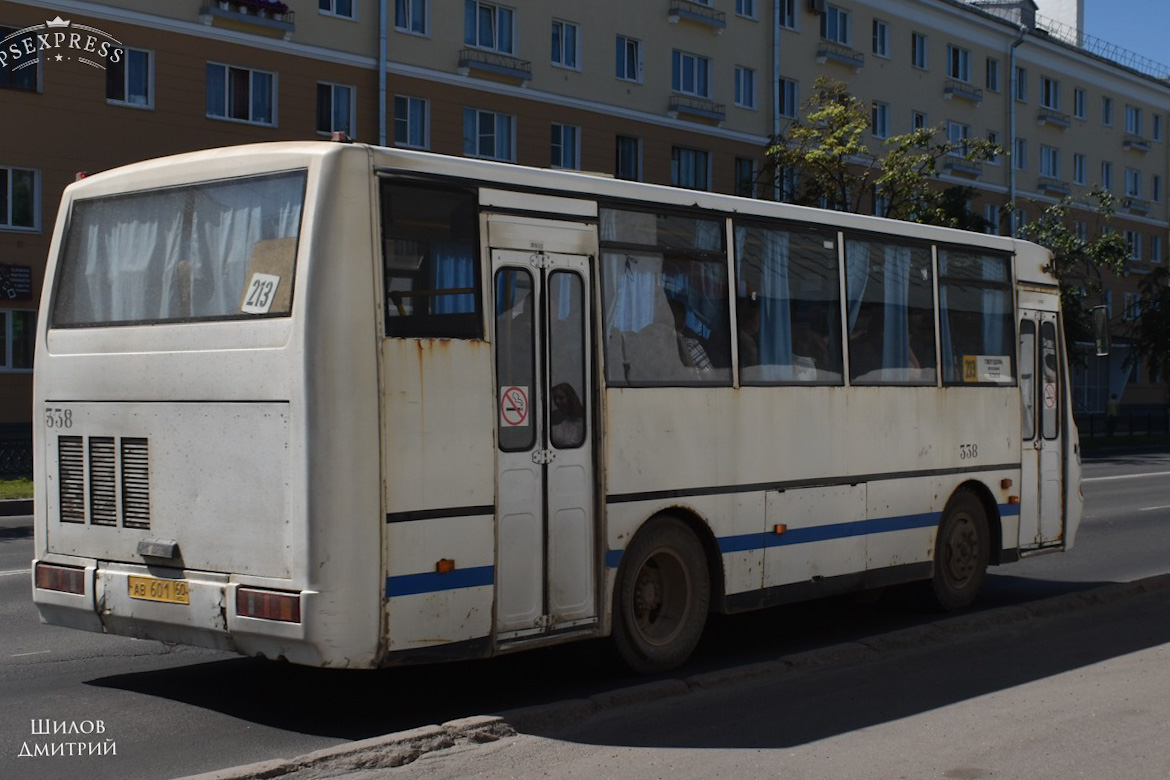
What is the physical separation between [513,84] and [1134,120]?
138 feet

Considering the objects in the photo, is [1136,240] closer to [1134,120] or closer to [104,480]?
[1134,120]

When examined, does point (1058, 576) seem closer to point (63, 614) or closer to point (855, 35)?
point (63, 614)

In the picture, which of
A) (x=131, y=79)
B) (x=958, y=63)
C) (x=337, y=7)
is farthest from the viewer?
(x=958, y=63)

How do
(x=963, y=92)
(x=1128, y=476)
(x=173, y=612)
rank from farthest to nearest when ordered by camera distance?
(x=963, y=92)
(x=1128, y=476)
(x=173, y=612)

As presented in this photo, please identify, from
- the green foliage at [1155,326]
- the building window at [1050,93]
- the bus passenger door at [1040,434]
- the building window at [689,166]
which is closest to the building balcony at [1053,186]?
the building window at [1050,93]

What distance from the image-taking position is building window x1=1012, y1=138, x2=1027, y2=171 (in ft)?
196

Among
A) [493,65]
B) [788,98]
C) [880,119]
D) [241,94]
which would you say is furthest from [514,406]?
[880,119]

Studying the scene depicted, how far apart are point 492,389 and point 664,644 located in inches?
84.4

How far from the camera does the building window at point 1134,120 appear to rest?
2699 inches

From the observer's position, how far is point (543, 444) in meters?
7.85

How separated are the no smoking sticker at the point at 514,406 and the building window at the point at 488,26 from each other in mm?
31155

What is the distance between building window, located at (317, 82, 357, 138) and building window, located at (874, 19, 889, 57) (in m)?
23.6

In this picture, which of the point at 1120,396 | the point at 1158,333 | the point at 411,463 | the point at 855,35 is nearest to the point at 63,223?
the point at 411,463

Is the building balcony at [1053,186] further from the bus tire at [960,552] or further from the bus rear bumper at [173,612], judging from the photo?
the bus rear bumper at [173,612]
